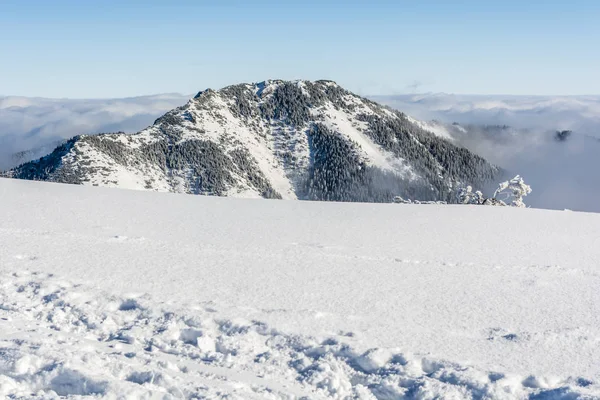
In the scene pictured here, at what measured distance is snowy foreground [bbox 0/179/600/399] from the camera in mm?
7938

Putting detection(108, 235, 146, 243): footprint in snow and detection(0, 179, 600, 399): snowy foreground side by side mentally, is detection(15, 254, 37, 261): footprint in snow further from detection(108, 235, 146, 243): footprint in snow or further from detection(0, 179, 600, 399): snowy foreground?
detection(108, 235, 146, 243): footprint in snow

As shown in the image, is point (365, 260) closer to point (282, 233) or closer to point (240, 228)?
point (282, 233)

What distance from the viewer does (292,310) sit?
34.2 ft

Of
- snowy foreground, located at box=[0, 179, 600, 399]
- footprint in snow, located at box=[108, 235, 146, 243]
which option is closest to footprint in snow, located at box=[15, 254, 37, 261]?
snowy foreground, located at box=[0, 179, 600, 399]

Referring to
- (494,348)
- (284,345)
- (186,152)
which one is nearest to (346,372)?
(284,345)

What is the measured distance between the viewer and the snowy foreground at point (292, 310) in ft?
26.0

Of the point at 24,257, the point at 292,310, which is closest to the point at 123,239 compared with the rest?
the point at 24,257

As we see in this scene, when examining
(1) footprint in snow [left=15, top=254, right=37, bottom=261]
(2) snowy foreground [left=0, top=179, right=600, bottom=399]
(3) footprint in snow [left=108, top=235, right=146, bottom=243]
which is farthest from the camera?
(3) footprint in snow [left=108, top=235, right=146, bottom=243]

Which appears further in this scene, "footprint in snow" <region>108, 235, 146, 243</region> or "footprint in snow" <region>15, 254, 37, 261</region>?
"footprint in snow" <region>108, 235, 146, 243</region>

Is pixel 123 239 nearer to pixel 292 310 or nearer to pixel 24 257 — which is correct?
pixel 24 257

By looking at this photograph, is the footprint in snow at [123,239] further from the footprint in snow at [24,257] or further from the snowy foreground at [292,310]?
the footprint in snow at [24,257]

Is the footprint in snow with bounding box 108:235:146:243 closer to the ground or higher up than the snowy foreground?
higher up

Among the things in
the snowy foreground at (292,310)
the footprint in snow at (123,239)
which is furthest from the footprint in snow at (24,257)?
the footprint in snow at (123,239)

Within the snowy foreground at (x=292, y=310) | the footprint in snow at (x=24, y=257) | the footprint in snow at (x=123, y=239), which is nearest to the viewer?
the snowy foreground at (x=292, y=310)
